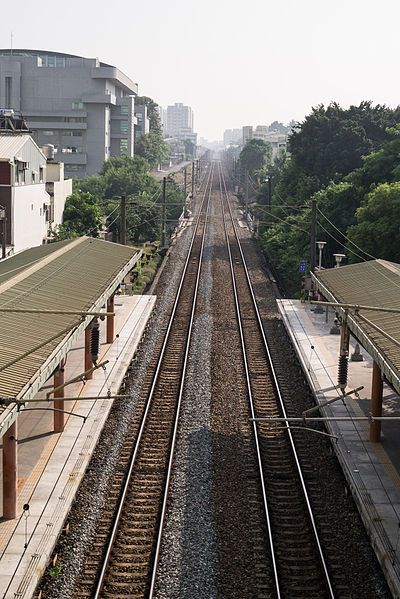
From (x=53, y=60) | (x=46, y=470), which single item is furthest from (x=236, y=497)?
(x=53, y=60)

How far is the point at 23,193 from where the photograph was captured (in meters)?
38.9

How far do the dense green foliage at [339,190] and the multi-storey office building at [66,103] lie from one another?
124 feet

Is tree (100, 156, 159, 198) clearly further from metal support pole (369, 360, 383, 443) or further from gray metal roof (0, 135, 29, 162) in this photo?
metal support pole (369, 360, 383, 443)

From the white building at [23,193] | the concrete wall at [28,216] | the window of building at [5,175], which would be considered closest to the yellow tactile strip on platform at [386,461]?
the white building at [23,193]

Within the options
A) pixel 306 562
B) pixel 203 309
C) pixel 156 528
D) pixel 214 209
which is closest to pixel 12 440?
pixel 156 528

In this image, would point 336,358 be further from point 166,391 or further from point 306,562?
point 306,562

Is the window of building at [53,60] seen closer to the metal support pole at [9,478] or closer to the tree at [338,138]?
the tree at [338,138]

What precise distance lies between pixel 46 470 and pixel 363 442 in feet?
25.5

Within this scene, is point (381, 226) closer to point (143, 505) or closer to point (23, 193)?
point (23, 193)

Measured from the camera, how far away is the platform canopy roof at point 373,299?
51.4ft

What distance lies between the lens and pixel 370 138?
5997 centimetres

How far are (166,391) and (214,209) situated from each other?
64.2 metres

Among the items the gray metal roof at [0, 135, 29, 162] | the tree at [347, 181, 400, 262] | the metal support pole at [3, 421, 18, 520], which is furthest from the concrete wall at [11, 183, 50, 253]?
the metal support pole at [3, 421, 18, 520]

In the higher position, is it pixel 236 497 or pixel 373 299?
pixel 373 299
